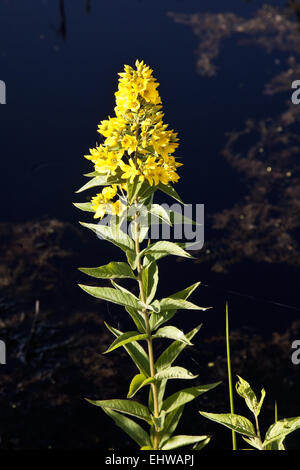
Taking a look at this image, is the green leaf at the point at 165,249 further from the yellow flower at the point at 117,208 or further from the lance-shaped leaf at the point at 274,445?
the lance-shaped leaf at the point at 274,445

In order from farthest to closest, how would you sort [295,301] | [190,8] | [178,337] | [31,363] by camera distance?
[190,8], [295,301], [31,363], [178,337]

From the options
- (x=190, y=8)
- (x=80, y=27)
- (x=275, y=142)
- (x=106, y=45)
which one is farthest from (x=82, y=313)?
(x=190, y=8)

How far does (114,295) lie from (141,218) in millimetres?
274

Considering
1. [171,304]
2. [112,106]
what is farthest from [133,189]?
[112,106]

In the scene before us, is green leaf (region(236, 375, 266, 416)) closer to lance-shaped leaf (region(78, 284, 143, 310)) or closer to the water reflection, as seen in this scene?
lance-shaped leaf (region(78, 284, 143, 310))

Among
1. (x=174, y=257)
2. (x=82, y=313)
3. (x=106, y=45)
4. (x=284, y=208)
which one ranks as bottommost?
(x=82, y=313)

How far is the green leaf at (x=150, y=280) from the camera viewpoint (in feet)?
5.17

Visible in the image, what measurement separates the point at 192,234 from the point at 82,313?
830 millimetres

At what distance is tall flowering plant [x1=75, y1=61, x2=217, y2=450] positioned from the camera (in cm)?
142

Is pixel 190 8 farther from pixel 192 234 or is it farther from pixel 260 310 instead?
pixel 260 310

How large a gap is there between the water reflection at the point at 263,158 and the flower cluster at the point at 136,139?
1.71m

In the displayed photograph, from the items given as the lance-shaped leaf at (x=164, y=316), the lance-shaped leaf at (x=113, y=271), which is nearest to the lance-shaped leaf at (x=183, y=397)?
the lance-shaped leaf at (x=164, y=316)

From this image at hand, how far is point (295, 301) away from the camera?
2918 mm

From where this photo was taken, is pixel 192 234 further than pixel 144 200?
Yes
